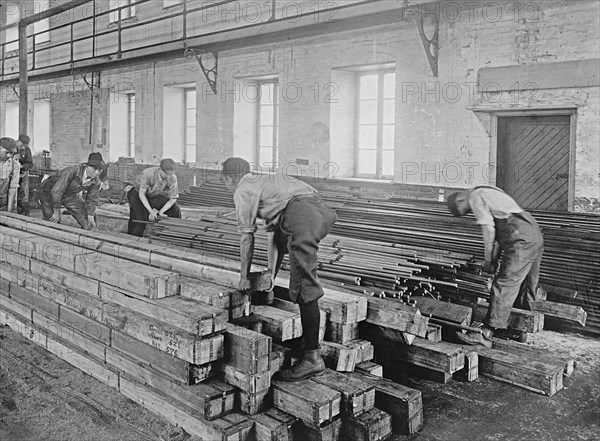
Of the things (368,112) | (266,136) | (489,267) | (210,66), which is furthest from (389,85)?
(489,267)

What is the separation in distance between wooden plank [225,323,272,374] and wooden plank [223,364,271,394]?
0.02m

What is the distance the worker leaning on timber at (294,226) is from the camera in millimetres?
3502

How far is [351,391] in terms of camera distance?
3.39 meters

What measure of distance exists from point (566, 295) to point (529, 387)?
164cm

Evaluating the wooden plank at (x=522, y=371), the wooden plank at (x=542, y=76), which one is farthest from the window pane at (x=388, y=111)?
the wooden plank at (x=522, y=371)

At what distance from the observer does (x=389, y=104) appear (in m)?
9.04

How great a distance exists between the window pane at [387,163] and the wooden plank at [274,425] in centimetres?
612

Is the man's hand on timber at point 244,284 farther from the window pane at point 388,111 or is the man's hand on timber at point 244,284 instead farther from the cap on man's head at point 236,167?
the window pane at point 388,111

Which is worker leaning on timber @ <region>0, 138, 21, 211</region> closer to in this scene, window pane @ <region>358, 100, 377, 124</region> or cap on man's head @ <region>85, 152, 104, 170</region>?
cap on man's head @ <region>85, 152, 104, 170</region>

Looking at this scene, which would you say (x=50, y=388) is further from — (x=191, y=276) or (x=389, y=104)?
(x=389, y=104)

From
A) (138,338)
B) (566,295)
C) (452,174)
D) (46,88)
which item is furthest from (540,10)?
(46,88)

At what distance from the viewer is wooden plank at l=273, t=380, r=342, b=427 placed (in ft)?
10.7

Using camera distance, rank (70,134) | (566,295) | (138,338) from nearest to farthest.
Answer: (138,338), (566,295), (70,134)

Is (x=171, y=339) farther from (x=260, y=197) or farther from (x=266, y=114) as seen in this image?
(x=266, y=114)
